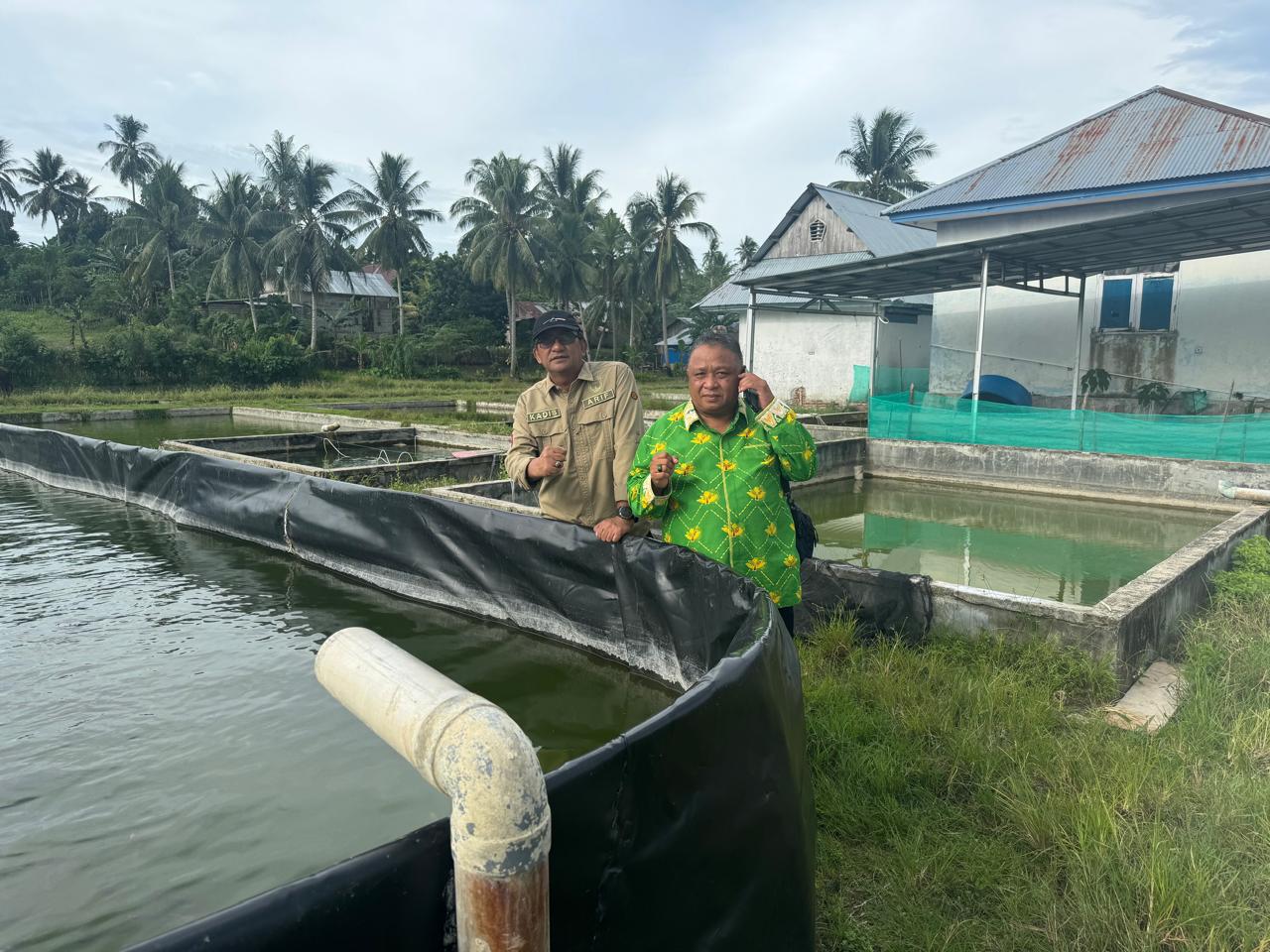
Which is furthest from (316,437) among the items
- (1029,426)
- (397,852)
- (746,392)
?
(397,852)

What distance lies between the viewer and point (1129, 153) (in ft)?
50.8

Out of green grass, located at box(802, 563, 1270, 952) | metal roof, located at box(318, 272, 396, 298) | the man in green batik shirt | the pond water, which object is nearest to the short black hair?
the man in green batik shirt

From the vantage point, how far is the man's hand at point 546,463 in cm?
325

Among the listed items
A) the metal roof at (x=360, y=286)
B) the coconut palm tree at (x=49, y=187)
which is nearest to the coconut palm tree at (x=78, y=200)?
the coconut palm tree at (x=49, y=187)

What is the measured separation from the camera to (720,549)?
9.67ft

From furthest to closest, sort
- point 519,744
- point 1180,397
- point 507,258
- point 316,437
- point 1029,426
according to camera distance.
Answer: point 507,258, point 1180,397, point 316,437, point 1029,426, point 519,744

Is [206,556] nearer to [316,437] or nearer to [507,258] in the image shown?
[316,437]

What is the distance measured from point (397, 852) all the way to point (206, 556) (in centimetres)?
633

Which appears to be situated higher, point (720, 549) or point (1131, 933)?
point (720, 549)

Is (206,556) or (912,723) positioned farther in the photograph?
(206,556)

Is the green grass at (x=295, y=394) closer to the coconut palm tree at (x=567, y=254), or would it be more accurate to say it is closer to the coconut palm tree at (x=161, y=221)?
the coconut palm tree at (x=567, y=254)

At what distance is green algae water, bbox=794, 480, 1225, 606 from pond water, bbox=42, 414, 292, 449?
460 inches

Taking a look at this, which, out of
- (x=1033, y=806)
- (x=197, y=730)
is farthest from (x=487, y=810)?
(x=197, y=730)

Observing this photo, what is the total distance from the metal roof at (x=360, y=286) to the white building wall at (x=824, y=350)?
79.8 feet
